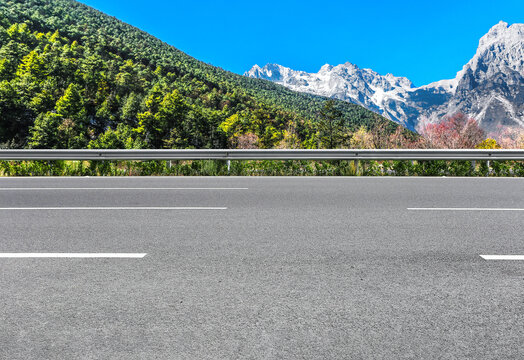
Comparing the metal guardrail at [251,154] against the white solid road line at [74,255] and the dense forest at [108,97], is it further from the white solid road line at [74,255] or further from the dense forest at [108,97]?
the dense forest at [108,97]

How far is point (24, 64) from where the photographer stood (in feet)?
278

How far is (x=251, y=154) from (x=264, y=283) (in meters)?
9.76

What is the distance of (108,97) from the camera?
3656 inches

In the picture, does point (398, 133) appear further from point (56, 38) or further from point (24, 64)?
point (56, 38)

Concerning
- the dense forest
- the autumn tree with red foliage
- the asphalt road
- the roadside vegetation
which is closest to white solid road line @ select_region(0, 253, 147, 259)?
the asphalt road

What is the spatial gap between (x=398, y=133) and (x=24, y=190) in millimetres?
22403

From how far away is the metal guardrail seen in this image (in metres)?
12.2

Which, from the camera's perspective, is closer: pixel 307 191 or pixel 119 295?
pixel 119 295

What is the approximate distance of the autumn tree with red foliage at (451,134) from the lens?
22.3 m

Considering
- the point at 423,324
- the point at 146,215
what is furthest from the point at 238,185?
the point at 423,324

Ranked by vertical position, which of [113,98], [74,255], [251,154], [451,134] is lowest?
[74,255]

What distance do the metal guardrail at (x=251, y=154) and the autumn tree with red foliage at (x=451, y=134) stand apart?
33.5 feet

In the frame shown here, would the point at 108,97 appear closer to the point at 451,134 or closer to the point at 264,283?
the point at 451,134

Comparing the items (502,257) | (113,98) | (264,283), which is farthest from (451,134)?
(113,98)
